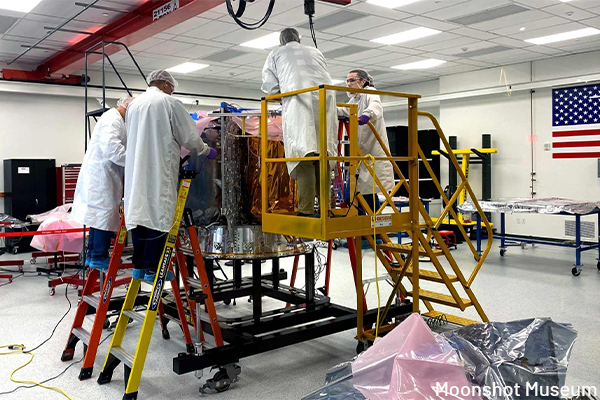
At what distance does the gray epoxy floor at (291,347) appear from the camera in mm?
3424

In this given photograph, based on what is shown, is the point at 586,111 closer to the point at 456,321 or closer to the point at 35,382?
the point at 456,321

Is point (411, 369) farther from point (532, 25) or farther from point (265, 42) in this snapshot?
point (265, 42)

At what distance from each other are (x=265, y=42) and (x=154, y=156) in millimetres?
5393

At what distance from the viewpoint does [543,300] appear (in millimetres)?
5516

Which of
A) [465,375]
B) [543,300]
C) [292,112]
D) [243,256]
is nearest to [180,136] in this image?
[292,112]

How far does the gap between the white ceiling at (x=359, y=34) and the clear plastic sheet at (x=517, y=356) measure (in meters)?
4.70

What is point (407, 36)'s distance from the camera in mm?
8023

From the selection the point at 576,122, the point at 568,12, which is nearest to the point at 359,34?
the point at 568,12

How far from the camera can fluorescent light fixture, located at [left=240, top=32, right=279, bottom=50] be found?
787cm

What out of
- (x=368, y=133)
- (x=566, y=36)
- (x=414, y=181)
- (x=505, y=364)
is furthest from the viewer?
(x=566, y=36)

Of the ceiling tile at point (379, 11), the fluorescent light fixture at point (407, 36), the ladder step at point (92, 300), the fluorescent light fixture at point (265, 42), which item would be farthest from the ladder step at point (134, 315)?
the fluorescent light fixture at point (407, 36)

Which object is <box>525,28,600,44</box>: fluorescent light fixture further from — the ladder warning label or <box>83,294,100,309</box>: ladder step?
<box>83,294,100,309</box>: ladder step

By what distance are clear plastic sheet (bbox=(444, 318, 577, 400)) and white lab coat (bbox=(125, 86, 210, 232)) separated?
184 centimetres

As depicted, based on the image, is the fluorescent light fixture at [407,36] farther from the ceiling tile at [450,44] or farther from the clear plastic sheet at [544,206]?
the clear plastic sheet at [544,206]
